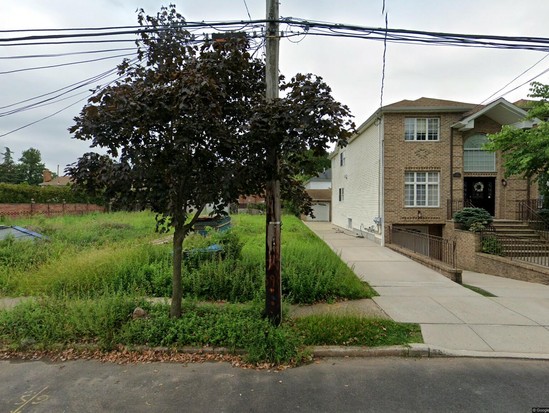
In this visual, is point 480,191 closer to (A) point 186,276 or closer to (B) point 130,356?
(A) point 186,276

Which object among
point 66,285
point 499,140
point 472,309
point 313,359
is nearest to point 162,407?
point 313,359

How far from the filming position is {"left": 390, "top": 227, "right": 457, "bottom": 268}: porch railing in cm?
1360

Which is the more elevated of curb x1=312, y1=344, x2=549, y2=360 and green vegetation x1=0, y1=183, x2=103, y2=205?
green vegetation x1=0, y1=183, x2=103, y2=205

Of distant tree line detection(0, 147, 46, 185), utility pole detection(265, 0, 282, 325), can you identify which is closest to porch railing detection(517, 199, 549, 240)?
utility pole detection(265, 0, 282, 325)

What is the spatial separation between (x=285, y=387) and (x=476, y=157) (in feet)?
55.6

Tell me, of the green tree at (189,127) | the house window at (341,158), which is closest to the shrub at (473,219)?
the green tree at (189,127)

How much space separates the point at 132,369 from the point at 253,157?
2991 mm

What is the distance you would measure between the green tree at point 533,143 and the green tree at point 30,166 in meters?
82.0

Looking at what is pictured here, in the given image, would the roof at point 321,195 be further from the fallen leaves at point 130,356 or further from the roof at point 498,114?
the fallen leaves at point 130,356

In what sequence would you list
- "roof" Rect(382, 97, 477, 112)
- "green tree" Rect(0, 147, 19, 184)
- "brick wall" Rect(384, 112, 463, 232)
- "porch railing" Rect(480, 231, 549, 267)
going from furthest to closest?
"green tree" Rect(0, 147, 19, 184)
"brick wall" Rect(384, 112, 463, 232)
"roof" Rect(382, 97, 477, 112)
"porch railing" Rect(480, 231, 549, 267)

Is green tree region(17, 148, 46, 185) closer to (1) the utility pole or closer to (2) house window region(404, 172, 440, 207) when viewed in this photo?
(2) house window region(404, 172, 440, 207)

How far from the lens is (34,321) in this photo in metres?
4.87

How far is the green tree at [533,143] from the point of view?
1021 cm

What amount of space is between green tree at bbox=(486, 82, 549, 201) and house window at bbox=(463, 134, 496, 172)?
466 centimetres
